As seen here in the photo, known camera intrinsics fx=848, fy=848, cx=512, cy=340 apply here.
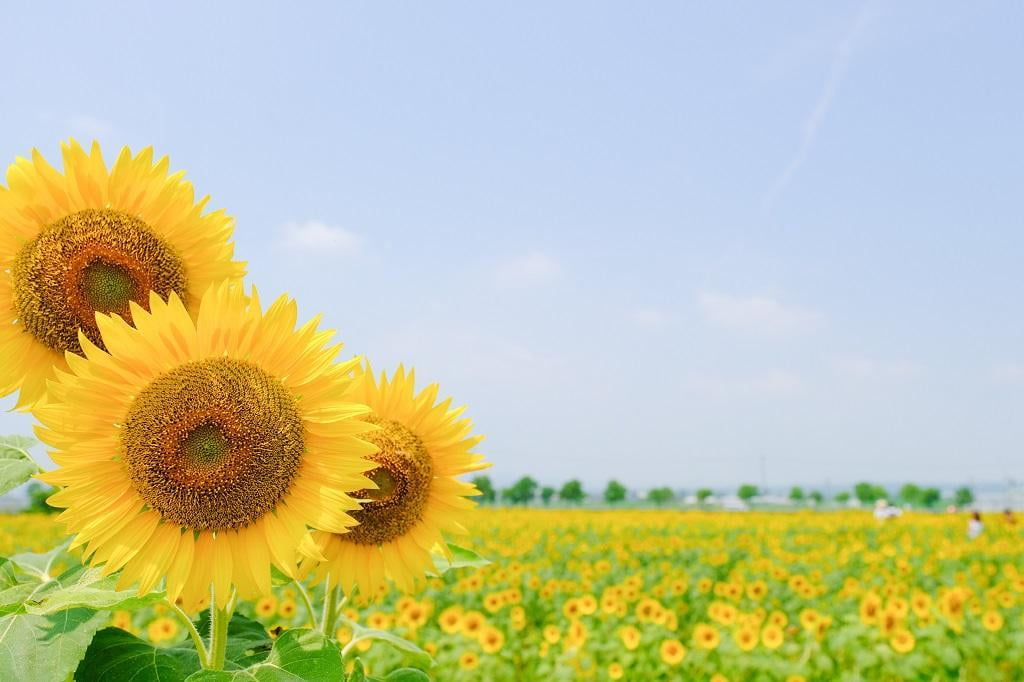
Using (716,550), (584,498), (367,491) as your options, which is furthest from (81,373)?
(584,498)

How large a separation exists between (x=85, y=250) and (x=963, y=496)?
73.7 meters

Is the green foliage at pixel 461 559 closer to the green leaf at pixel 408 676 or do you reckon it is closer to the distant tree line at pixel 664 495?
the green leaf at pixel 408 676

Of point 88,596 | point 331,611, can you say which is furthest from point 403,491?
point 88,596

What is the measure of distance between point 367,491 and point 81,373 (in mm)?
540

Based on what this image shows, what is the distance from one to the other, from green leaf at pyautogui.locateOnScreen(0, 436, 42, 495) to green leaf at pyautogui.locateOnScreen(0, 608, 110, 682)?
0.74 feet

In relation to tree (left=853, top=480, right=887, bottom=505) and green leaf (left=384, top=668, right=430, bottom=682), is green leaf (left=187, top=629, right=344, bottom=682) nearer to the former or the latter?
green leaf (left=384, top=668, right=430, bottom=682)

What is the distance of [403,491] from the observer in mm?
1527

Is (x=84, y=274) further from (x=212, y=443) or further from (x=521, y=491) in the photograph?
(x=521, y=491)

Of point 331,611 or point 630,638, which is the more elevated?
point 331,611

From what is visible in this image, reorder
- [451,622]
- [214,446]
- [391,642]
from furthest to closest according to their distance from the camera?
[451,622], [391,642], [214,446]

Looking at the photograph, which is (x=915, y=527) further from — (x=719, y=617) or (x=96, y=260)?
(x=96, y=260)

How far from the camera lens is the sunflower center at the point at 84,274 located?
4.52ft

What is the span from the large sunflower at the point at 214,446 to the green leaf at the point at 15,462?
1.03 feet

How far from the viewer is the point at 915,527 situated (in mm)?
19359
